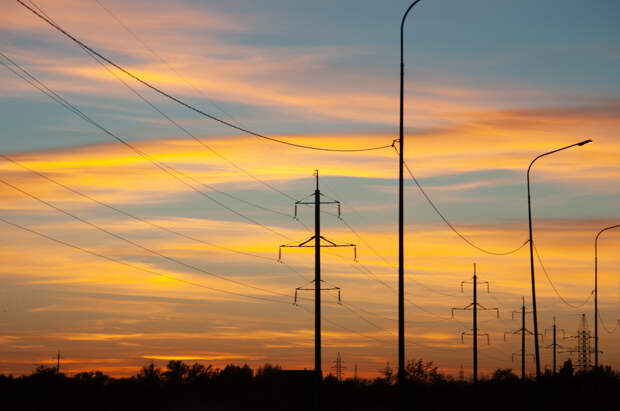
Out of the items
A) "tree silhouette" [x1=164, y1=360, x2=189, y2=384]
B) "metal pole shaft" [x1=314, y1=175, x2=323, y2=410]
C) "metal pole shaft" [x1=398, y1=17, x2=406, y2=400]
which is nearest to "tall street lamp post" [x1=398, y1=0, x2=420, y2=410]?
"metal pole shaft" [x1=398, y1=17, x2=406, y2=400]

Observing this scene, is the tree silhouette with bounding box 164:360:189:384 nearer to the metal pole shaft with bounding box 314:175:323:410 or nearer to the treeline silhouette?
the treeline silhouette

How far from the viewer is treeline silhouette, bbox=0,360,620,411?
342ft

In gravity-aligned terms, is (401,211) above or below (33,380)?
above

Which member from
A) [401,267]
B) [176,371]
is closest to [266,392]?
[176,371]

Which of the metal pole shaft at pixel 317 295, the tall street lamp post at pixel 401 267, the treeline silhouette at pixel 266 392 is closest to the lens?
the tall street lamp post at pixel 401 267

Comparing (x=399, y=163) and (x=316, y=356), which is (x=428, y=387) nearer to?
(x=316, y=356)

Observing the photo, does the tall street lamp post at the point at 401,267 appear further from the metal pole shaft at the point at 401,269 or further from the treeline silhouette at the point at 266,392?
the treeline silhouette at the point at 266,392

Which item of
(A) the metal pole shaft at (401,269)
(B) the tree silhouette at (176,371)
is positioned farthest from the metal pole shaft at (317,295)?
(B) the tree silhouette at (176,371)

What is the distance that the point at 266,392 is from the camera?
11812cm

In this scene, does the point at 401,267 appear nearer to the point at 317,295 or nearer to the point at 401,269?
the point at 401,269

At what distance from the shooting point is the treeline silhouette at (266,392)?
104375 mm

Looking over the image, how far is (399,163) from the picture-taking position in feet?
151

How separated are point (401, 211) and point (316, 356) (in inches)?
732

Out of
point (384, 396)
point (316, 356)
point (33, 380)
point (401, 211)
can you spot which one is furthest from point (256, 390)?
point (401, 211)
